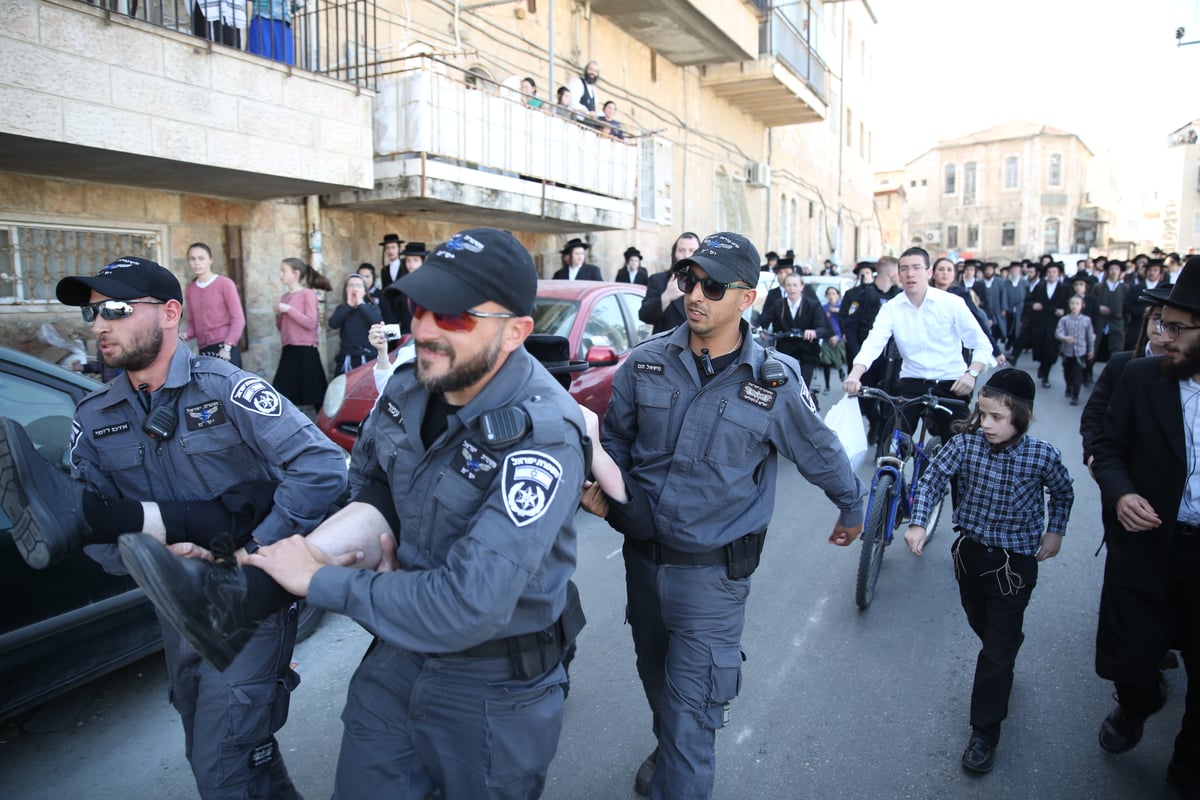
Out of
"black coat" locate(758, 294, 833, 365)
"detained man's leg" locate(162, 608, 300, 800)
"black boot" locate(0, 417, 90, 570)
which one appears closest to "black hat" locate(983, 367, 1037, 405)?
"detained man's leg" locate(162, 608, 300, 800)

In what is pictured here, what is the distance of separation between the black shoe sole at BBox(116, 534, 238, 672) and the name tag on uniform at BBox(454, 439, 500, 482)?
561 millimetres

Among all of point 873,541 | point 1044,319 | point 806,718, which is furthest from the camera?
point 1044,319

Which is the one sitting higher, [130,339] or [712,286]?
[712,286]

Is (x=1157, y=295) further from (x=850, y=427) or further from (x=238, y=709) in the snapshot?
(x=238, y=709)

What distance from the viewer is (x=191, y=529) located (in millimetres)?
2199

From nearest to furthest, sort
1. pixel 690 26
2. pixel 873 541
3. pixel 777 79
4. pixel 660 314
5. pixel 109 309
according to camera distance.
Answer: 1. pixel 109 309
2. pixel 873 541
3. pixel 660 314
4. pixel 690 26
5. pixel 777 79

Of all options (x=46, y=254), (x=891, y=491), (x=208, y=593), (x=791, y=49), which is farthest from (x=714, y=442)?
(x=791, y=49)

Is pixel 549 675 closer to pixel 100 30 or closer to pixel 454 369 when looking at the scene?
pixel 454 369

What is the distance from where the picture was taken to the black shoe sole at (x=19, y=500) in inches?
73.5

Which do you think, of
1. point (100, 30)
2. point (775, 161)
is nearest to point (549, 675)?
point (100, 30)

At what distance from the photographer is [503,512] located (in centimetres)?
162

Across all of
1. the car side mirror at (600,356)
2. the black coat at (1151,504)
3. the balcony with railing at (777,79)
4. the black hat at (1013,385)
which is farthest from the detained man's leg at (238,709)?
the balcony with railing at (777,79)

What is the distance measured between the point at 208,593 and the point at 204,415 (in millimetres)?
928

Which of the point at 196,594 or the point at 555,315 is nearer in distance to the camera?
the point at 196,594
